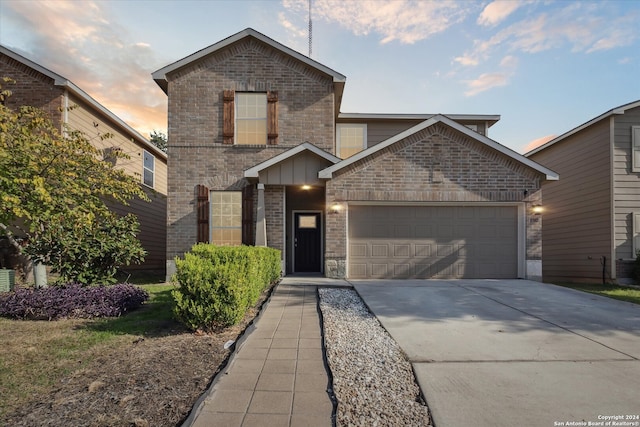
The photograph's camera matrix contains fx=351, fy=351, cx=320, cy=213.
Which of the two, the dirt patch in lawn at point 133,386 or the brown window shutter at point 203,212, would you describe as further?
the brown window shutter at point 203,212

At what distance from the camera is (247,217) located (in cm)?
1167

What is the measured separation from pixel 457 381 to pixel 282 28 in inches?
561

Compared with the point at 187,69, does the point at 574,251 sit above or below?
below

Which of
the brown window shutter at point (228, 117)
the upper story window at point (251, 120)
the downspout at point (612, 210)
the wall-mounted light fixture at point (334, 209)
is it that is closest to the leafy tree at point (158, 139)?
the brown window shutter at point (228, 117)

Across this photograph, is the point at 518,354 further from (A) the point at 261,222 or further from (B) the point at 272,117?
(B) the point at 272,117

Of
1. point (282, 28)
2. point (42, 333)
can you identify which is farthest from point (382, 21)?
Result: point (42, 333)

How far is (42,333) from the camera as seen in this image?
5320mm

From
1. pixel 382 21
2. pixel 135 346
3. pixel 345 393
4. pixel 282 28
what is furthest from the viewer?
pixel 282 28

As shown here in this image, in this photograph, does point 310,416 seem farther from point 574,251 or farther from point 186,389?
point 574,251

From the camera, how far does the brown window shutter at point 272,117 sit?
1202cm

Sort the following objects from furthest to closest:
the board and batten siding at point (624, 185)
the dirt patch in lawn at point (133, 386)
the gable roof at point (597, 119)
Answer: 1. the board and batten siding at point (624, 185)
2. the gable roof at point (597, 119)
3. the dirt patch in lawn at point (133, 386)

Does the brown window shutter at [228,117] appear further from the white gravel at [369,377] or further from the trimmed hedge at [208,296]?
the white gravel at [369,377]

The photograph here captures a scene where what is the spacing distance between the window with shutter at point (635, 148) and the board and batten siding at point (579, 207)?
0.84 metres

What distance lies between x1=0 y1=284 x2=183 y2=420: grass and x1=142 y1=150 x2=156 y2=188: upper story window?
1067 centimetres
